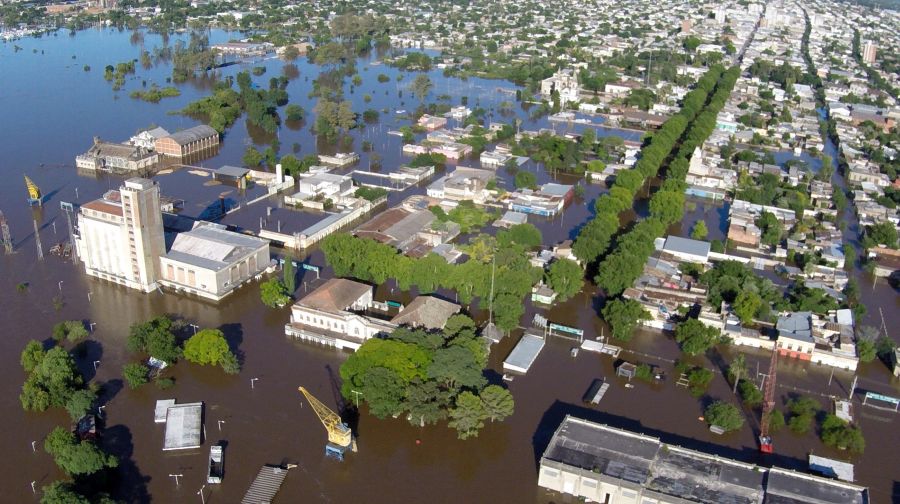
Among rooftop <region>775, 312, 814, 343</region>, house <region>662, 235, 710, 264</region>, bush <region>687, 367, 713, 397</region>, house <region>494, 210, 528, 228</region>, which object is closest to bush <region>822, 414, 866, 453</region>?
bush <region>687, 367, 713, 397</region>

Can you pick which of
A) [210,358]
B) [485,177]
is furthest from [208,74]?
[210,358]

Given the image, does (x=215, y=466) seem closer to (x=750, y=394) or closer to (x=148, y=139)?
(x=750, y=394)

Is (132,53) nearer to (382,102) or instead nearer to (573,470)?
(382,102)

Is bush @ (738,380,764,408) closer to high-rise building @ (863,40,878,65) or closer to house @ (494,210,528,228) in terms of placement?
house @ (494,210,528,228)

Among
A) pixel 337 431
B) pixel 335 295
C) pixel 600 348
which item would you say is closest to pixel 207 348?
pixel 335 295

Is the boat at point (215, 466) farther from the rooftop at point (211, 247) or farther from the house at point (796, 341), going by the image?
the house at point (796, 341)

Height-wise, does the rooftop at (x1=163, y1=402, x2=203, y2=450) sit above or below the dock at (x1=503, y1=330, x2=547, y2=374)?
below

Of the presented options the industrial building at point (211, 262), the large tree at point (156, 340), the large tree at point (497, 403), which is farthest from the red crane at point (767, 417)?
the industrial building at point (211, 262)
